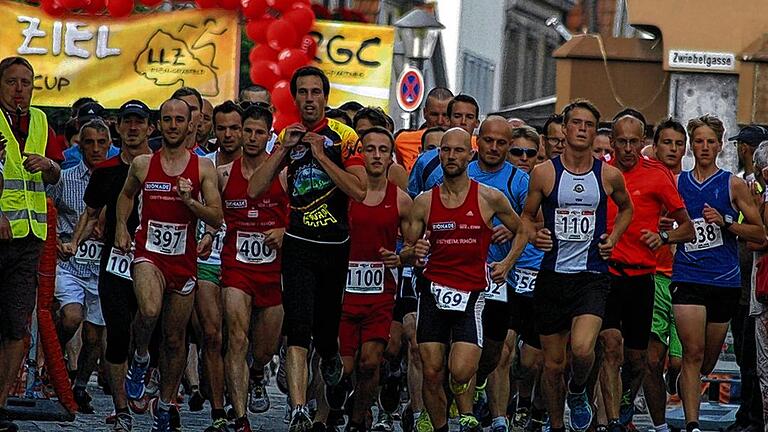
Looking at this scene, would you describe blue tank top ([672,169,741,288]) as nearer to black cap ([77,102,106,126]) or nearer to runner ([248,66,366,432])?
runner ([248,66,366,432])

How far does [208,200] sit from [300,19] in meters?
10.3

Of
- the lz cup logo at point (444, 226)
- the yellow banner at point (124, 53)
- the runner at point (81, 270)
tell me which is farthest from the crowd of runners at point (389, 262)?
the yellow banner at point (124, 53)

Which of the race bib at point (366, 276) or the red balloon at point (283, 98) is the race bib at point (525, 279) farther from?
the red balloon at point (283, 98)

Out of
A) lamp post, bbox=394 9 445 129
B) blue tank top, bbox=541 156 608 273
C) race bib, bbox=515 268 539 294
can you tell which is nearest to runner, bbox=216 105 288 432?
blue tank top, bbox=541 156 608 273

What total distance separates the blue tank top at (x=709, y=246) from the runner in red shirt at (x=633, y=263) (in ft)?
0.64

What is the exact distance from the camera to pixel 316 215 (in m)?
13.2

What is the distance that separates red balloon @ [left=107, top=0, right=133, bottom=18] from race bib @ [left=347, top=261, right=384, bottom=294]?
33.3 ft

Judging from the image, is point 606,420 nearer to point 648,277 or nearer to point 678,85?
point 648,277

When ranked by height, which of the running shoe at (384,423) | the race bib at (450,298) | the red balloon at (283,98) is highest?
the red balloon at (283,98)

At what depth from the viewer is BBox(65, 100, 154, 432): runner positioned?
1389 cm

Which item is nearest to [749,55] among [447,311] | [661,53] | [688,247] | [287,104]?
[661,53]

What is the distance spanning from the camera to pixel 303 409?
12.7 m

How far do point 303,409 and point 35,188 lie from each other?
222 centimetres

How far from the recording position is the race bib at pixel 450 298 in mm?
13031
